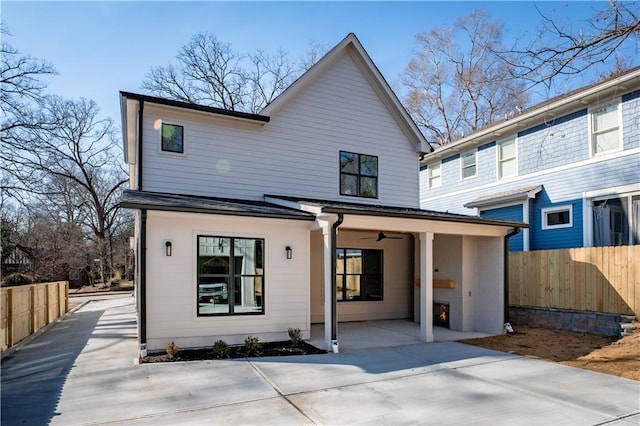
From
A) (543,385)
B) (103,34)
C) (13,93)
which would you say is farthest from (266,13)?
(13,93)

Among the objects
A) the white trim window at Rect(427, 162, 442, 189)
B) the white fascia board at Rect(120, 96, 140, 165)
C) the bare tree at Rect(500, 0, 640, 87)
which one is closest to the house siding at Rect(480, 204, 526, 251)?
the white trim window at Rect(427, 162, 442, 189)

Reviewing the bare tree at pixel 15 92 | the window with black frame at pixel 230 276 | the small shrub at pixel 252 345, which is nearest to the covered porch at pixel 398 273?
the small shrub at pixel 252 345

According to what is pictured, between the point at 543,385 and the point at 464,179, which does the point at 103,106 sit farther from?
the point at 543,385

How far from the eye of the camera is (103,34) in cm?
963

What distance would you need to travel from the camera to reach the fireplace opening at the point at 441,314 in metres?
11.2

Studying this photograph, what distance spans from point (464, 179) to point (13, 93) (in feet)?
58.4

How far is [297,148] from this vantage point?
1159 centimetres

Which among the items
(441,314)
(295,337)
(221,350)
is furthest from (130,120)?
(441,314)

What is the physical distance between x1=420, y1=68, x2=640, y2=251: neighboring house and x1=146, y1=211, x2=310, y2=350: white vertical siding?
22.1 feet

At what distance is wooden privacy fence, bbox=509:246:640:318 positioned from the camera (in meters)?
9.52

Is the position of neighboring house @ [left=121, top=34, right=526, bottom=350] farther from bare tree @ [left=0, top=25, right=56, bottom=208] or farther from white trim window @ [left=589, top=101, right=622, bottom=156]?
bare tree @ [left=0, top=25, right=56, bottom=208]

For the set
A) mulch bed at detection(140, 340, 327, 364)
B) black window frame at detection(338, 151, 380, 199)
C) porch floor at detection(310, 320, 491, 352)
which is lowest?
porch floor at detection(310, 320, 491, 352)

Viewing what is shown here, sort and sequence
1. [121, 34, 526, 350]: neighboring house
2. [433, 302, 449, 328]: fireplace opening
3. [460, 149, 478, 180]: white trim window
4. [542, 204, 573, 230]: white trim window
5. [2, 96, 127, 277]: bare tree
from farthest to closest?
[2, 96, 127, 277]: bare tree → [460, 149, 478, 180]: white trim window → [542, 204, 573, 230]: white trim window → [433, 302, 449, 328]: fireplace opening → [121, 34, 526, 350]: neighboring house

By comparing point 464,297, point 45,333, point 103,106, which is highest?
point 103,106
